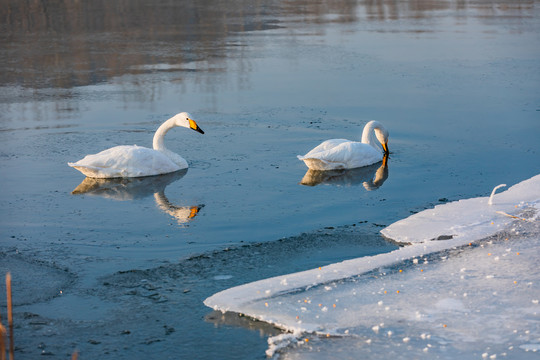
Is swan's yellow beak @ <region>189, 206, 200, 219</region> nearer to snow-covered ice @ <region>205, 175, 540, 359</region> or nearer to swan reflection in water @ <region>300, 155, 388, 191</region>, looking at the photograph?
swan reflection in water @ <region>300, 155, 388, 191</region>

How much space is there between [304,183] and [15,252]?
4.21 meters

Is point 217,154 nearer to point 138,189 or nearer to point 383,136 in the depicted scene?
point 138,189

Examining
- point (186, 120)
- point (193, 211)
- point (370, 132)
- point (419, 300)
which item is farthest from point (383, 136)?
point (419, 300)

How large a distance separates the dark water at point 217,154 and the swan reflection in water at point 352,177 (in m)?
0.06

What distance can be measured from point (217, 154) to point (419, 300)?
591 cm

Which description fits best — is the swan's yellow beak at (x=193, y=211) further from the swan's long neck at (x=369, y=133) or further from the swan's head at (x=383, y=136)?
the swan's head at (x=383, y=136)

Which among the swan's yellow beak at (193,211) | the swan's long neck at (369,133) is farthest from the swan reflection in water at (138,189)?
the swan's long neck at (369,133)

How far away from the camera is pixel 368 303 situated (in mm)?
6855

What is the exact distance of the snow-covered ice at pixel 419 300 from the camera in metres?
6.14

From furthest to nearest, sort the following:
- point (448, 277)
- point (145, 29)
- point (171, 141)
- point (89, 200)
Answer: point (145, 29) < point (171, 141) < point (89, 200) < point (448, 277)

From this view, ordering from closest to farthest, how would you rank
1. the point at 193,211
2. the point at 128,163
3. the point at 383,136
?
the point at 193,211 < the point at 128,163 < the point at 383,136

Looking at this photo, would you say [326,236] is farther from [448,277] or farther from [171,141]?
[171,141]

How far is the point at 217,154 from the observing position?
12211 mm

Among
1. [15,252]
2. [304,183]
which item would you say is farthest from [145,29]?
[15,252]
